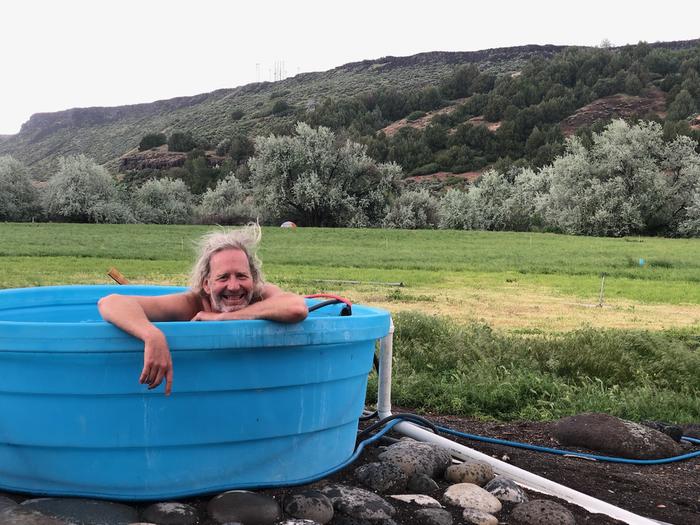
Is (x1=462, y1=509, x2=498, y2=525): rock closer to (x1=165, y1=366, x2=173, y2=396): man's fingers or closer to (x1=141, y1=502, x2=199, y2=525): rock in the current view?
(x1=141, y1=502, x2=199, y2=525): rock

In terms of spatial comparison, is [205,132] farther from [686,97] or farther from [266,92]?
[686,97]

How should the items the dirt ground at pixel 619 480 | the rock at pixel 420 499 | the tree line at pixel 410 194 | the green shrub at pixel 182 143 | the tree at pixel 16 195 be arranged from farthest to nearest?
the green shrub at pixel 182 143
the tree at pixel 16 195
the tree line at pixel 410 194
the dirt ground at pixel 619 480
the rock at pixel 420 499

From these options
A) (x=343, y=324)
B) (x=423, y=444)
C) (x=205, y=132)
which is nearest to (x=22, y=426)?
(x=343, y=324)

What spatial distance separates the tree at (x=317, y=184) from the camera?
135ft

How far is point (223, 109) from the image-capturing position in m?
112

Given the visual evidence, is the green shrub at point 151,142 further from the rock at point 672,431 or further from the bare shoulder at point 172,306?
the bare shoulder at point 172,306

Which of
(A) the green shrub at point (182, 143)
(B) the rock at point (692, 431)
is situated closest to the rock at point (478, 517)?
(B) the rock at point (692, 431)

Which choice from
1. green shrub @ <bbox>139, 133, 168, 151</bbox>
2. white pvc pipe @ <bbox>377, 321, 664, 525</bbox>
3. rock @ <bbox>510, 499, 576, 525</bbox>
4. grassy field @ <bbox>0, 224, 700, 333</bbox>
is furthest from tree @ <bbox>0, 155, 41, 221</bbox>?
green shrub @ <bbox>139, 133, 168, 151</bbox>

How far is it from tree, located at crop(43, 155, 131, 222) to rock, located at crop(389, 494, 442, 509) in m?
41.4

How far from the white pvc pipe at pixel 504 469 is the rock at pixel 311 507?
3.63ft

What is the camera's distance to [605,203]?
120 feet

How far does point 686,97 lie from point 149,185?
56880 mm

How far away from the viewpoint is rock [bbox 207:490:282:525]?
114 inches

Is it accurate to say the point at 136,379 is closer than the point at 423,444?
Yes
